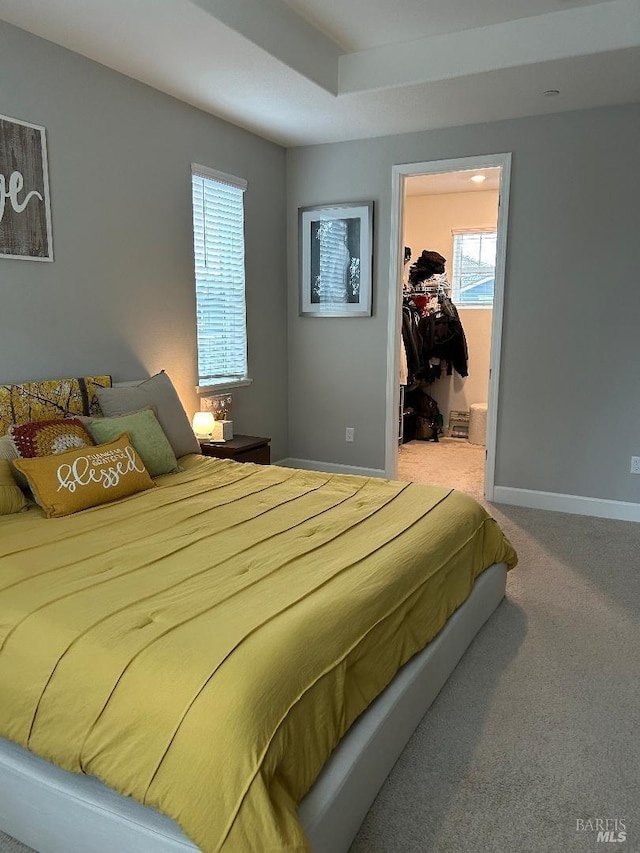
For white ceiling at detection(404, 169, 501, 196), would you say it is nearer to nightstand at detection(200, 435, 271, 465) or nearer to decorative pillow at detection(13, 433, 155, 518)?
nightstand at detection(200, 435, 271, 465)

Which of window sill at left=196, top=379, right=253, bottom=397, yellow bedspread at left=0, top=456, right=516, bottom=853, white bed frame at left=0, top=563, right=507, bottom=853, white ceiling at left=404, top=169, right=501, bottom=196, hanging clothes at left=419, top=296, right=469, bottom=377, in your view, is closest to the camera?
yellow bedspread at left=0, top=456, right=516, bottom=853

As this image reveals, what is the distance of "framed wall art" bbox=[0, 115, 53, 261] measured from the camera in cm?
291

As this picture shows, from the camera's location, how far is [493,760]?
1.99 m

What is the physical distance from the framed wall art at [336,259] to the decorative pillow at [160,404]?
1.85 metres

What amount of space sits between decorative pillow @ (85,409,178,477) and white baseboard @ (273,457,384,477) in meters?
2.07

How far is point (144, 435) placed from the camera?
309 cm

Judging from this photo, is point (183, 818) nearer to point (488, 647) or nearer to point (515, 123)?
point (488, 647)

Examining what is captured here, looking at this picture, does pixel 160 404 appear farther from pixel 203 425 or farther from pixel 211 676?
pixel 211 676

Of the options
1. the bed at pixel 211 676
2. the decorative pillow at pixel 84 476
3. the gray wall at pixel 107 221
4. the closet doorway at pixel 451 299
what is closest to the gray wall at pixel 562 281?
the gray wall at pixel 107 221

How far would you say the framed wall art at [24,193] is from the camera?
291cm

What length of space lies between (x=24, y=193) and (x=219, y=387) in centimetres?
183

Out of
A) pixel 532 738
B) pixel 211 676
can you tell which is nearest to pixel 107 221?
pixel 211 676

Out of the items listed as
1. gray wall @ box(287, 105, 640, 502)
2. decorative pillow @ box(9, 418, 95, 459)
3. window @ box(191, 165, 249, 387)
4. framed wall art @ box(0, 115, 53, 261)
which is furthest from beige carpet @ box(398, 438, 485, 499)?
framed wall art @ box(0, 115, 53, 261)

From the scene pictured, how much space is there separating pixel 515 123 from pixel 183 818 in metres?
4.29
